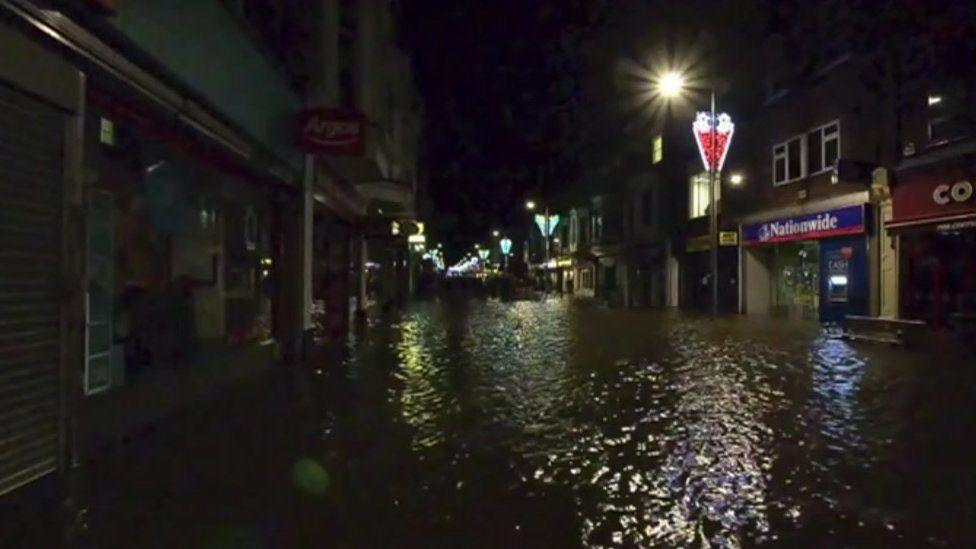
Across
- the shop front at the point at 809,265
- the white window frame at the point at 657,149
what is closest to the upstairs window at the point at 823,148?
the shop front at the point at 809,265

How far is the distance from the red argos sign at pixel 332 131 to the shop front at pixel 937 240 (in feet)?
44.1

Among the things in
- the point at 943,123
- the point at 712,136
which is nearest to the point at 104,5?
the point at 943,123

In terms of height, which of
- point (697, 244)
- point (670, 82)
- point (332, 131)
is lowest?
point (697, 244)

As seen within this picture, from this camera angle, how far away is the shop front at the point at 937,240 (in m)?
18.8

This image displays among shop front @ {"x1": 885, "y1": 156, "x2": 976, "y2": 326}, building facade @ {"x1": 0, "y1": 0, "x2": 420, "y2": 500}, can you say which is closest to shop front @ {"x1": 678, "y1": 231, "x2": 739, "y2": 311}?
shop front @ {"x1": 885, "y1": 156, "x2": 976, "y2": 326}

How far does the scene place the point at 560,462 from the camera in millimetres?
6777

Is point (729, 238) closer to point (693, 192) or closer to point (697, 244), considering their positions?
point (697, 244)

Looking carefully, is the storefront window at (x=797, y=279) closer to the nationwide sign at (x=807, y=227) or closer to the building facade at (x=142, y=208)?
the nationwide sign at (x=807, y=227)

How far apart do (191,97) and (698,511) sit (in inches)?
235

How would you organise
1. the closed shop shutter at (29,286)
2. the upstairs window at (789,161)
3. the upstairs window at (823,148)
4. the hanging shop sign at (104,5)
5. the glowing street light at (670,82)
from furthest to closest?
1. the glowing street light at (670,82)
2. the upstairs window at (789,161)
3. the upstairs window at (823,148)
4. the hanging shop sign at (104,5)
5. the closed shop shutter at (29,286)

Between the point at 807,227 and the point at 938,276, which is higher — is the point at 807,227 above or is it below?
above

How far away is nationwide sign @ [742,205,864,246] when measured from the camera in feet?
75.4

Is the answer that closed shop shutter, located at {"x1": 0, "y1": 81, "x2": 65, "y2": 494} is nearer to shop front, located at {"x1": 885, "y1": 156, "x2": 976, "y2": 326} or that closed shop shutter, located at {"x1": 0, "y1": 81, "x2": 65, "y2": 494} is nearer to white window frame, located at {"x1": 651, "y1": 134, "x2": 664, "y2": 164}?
shop front, located at {"x1": 885, "y1": 156, "x2": 976, "y2": 326}

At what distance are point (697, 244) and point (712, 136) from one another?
9.59m
